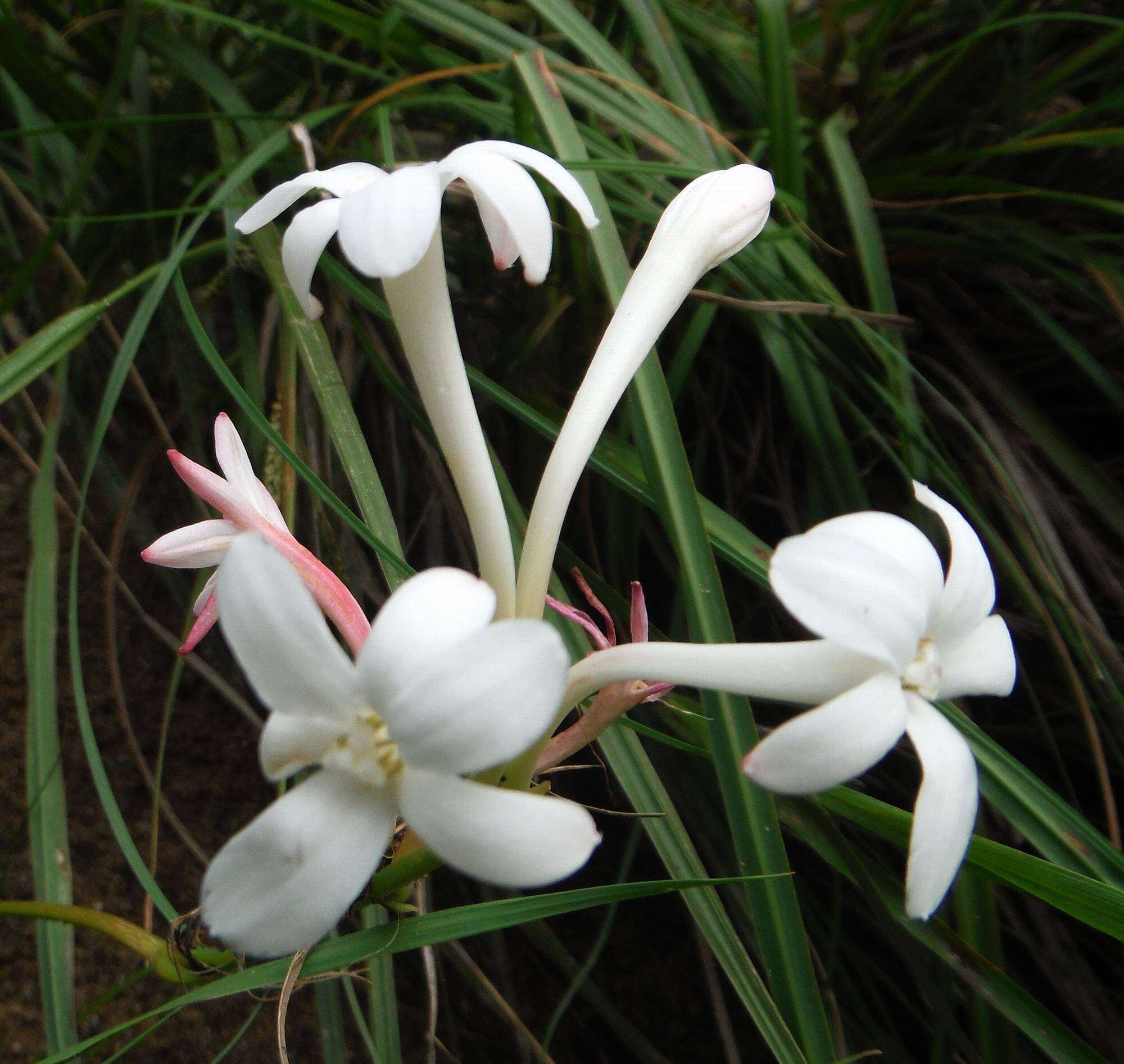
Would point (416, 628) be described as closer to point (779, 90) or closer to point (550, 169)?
point (550, 169)

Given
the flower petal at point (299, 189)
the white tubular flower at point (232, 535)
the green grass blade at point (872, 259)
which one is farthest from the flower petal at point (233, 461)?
the green grass blade at point (872, 259)

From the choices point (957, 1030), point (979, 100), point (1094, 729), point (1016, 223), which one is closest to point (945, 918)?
point (957, 1030)

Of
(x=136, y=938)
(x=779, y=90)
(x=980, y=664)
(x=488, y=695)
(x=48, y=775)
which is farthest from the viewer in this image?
(x=779, y=90)

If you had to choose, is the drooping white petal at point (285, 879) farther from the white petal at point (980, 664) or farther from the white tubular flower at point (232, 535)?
the white petal at point (980, 664)

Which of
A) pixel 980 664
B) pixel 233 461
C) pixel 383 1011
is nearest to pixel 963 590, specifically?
pixel 980 664

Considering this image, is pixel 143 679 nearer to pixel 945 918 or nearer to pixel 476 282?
pixel 476 282

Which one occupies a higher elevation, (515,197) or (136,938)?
(515,197)
